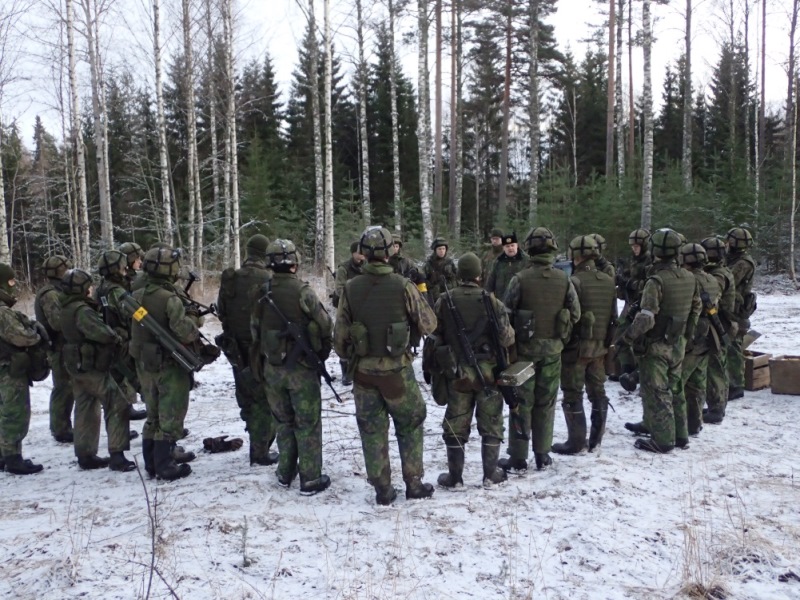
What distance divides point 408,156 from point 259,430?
83.2 feet

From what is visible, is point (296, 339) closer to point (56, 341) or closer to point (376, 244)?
point (376, 244)

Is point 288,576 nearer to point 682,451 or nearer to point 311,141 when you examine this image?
point 682,451

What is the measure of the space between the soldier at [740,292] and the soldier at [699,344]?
1.11 metres

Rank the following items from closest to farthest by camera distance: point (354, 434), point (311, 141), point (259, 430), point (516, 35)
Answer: point (259, 430) → point (354, 434) → point (516, 35) → point (311, 141)

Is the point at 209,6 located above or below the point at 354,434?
above

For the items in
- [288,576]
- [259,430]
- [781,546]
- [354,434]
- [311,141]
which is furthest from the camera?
[311,141]

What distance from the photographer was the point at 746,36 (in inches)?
1020

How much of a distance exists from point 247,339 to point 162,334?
833mm

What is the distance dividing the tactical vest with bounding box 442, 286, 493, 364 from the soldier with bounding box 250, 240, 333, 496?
106 centimetres

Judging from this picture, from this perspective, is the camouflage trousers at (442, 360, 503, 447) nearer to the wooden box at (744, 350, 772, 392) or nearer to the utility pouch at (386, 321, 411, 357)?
the utility pouch at (386, 321, 411, 357)

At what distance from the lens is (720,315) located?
721 centimetres

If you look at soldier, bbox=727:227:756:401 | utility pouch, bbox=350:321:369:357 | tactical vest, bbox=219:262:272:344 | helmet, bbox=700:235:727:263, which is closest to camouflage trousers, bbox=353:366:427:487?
utility pouch, bbox=350:321:369:357

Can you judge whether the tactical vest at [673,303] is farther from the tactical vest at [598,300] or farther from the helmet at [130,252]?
the helmet at [130,252]

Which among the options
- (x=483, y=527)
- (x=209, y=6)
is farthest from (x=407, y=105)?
(x=483, y=527)
